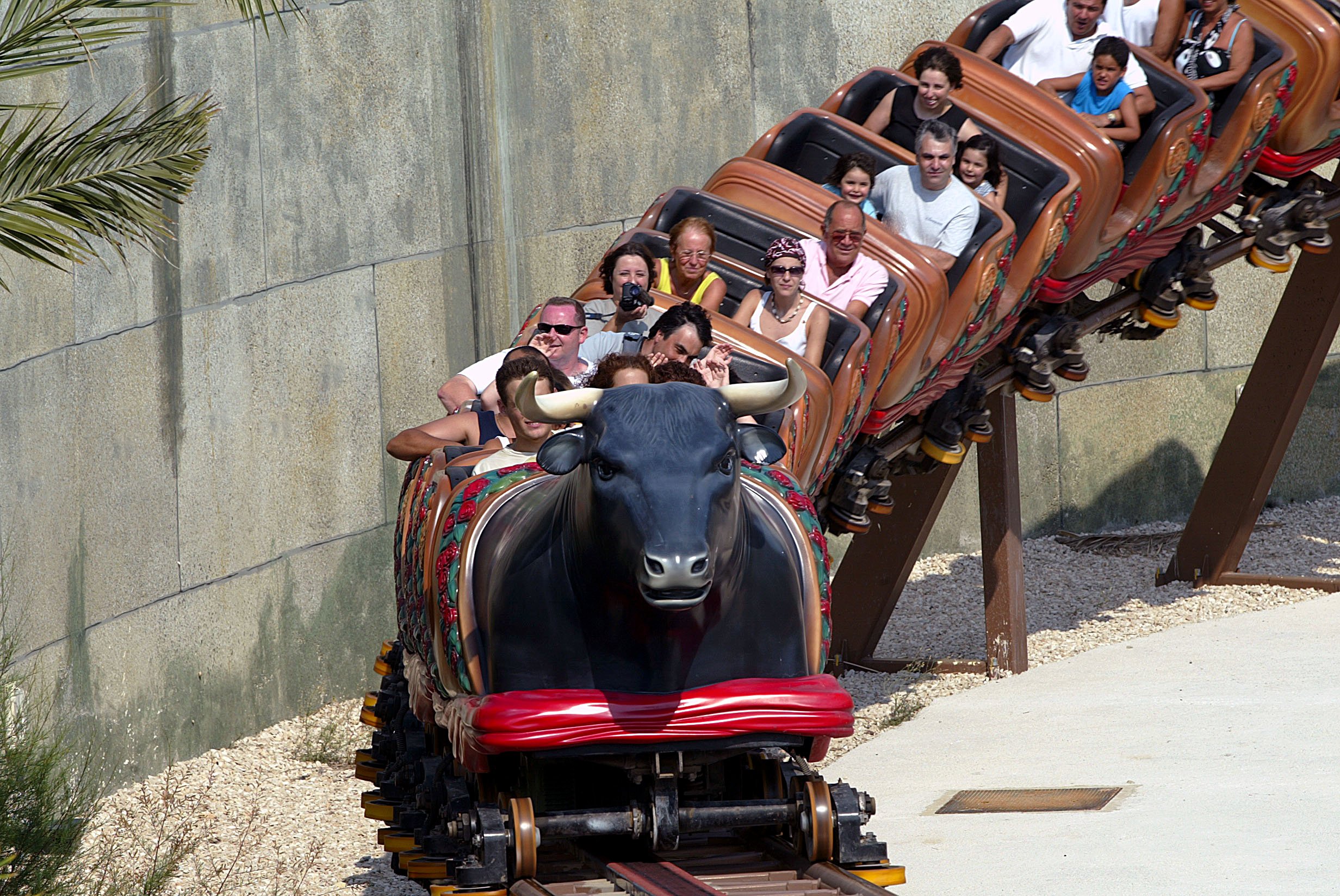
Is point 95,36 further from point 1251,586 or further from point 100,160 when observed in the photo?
point 1251,586

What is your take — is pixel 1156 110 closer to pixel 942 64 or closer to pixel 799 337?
pixel 942 64

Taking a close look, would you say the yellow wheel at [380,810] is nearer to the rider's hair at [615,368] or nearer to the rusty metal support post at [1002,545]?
the rider's hair at [615,368]

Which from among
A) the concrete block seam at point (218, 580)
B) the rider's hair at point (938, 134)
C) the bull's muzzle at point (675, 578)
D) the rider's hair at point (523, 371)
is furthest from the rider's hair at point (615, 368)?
the concrete block seam at point (218, 580)

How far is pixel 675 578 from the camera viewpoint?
159 inches

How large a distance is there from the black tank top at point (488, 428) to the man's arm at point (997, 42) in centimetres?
442

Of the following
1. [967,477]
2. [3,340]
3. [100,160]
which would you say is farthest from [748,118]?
[100,160]

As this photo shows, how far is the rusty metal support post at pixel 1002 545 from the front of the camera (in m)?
9.32

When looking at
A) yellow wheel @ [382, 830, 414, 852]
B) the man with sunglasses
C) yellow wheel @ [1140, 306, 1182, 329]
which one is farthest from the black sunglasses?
yellow wheel @ [1140, 306, 1182, 329]

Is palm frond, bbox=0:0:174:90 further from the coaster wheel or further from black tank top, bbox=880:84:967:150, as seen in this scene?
black tank top, bbox=880:84:967:150

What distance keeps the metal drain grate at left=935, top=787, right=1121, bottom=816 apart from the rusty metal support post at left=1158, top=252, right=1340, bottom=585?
4.25 m

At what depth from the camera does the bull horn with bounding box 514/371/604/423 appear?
4352mm

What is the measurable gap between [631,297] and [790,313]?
2.76 ft

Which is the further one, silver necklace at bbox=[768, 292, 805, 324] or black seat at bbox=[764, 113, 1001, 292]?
black seat at bbox=[764, 113, 1001, 292]

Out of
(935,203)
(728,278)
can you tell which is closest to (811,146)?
(935,203)
